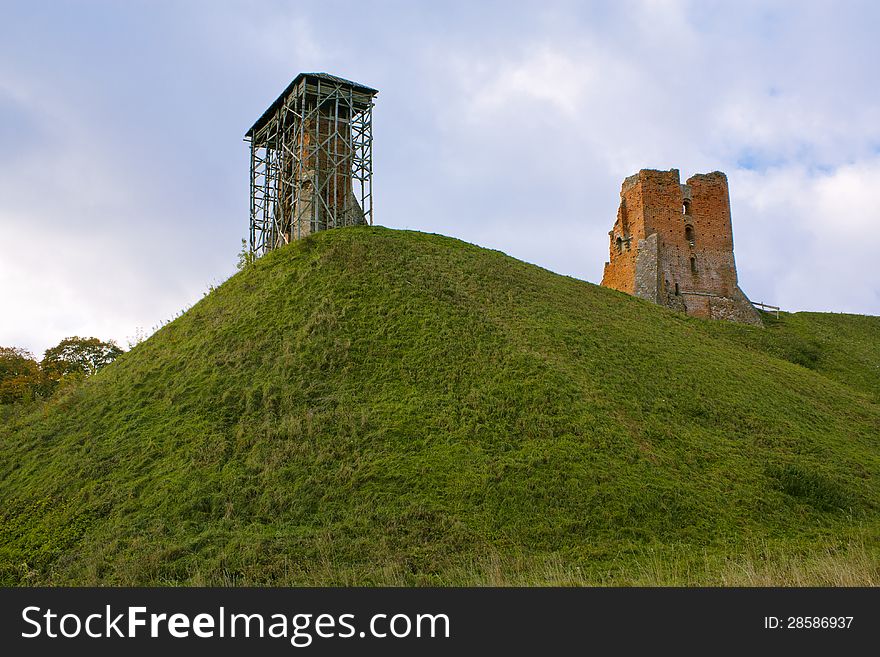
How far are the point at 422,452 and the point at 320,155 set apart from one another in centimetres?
2059

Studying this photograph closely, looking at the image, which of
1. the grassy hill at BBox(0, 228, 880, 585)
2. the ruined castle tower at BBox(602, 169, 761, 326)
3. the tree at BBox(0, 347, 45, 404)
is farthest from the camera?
the ruined castle tower at BBox(602, 169, 761, 326)

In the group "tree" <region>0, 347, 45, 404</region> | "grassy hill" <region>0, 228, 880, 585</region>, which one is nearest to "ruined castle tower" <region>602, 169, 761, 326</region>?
"grassy hill" <region>0, 228, 880, 585</region>

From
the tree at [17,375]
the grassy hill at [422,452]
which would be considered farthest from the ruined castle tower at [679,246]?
the tree at [17,375]

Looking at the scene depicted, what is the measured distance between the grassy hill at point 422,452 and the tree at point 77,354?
1690 centimetres

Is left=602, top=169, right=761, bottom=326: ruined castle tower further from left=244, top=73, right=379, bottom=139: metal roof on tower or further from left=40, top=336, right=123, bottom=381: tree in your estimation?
left=40, top=336, right=123, bottom=381: tree

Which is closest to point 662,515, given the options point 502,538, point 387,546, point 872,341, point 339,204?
point 502,538

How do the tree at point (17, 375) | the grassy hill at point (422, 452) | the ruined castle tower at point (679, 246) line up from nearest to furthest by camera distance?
the grassy hill at point (422, 452)
the tree at point (17, 375)
the ruined castle tower at point (679, 246)

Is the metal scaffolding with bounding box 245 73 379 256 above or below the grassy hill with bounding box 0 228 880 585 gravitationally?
above

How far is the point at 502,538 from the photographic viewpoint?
11.4 m

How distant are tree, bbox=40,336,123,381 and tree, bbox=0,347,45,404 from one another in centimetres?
84

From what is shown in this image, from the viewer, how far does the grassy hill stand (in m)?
10.9

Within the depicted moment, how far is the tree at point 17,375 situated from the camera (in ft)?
88.1

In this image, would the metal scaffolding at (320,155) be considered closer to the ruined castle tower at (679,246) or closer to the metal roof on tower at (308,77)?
the metal roof on tower at (308,77)

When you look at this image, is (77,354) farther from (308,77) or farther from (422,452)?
→ (422,452)
